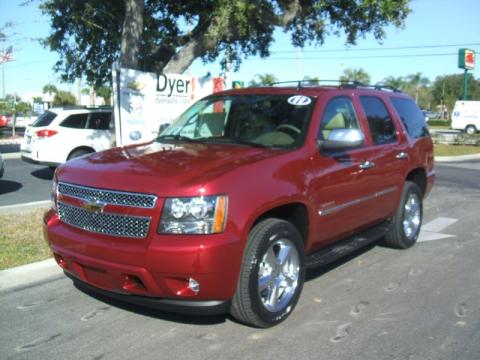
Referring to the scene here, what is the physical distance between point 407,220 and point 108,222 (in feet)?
13.4

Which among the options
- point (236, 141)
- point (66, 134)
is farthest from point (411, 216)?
point (66, 134)

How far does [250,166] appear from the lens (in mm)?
3922

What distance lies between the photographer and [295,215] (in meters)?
4.42

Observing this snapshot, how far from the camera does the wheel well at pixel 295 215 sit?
4.29 metres

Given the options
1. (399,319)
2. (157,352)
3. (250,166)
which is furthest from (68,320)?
(399,319)

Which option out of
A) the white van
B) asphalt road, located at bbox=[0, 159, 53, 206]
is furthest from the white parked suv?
the white van

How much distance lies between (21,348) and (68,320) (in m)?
0.52

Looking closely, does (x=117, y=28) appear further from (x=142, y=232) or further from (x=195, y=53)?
(x=142, y=232)

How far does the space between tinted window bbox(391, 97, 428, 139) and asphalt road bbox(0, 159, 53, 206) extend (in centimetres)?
621

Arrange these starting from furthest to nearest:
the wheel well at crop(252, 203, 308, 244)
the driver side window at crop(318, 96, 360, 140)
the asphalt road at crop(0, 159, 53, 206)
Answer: the asphalt road at crop(0, 159, 53, 206)
the driver side window at crop(318, 96, 360, 140)
the wheel well at crop(252, 203, 308, 244)

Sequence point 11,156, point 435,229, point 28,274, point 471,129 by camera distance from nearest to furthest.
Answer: point 28,274 < point 435,229 < point 11,156 < point 471,129

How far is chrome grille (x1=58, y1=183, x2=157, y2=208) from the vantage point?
359cm

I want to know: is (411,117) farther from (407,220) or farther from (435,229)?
(435,229)

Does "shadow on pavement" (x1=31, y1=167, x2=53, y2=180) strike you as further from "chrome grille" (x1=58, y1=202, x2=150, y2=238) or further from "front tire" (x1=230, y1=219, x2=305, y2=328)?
"front tire" (x1=230, y1=219, x2=305, y2=328)
